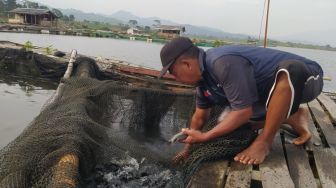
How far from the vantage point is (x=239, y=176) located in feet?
9.87

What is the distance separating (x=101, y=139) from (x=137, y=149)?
1.46ft

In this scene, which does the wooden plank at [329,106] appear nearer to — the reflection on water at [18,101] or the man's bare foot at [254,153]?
the man's bare foot at [254,153]

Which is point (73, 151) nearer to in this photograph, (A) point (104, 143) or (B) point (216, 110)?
(A) point (104, 143)

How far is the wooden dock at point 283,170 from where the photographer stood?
2920 mm

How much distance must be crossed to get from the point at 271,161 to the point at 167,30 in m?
79.1

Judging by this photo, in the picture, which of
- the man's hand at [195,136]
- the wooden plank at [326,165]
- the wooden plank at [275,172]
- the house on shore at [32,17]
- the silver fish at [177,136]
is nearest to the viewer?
the wooden plank at [275,172]

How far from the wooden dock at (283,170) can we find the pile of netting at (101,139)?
0.25 meters

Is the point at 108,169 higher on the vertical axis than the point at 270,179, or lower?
lower

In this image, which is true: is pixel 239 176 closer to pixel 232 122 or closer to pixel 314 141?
pixel 232 122

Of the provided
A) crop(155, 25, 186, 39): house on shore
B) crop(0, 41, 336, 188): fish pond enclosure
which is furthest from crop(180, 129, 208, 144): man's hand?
crop(155, 25, 186, 39): house on shore

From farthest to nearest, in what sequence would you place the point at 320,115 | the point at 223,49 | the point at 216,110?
the point at 320,115 → the point at 216,110 → the point at 223,49

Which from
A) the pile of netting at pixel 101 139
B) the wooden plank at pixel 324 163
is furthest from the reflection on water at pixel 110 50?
the wooden plank at pixel 324 163

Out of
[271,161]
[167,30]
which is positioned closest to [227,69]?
[271,161]

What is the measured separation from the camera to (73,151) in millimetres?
3246
